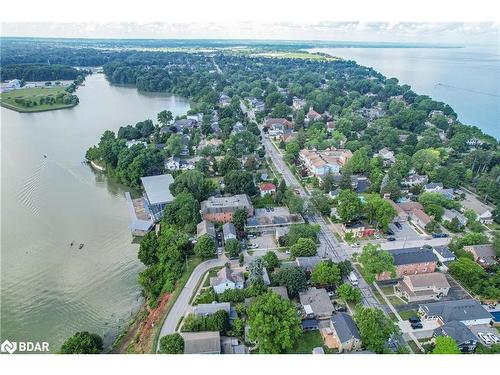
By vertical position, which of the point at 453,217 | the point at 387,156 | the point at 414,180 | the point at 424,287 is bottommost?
the point at 387,156

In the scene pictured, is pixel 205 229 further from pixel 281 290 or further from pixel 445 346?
pixel 445 346

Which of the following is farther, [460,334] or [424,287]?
[424,287]

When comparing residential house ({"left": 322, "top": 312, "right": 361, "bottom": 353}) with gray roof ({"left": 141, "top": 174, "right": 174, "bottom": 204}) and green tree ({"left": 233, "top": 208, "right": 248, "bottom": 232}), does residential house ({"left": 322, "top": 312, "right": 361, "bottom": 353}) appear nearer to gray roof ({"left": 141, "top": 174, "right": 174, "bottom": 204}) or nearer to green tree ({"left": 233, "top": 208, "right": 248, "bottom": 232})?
green tree ({"left": 233, "top": 208, "right": 248, "bottom": 232})

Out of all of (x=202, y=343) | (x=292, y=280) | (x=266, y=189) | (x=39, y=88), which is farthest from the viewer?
(x=39, y=88)

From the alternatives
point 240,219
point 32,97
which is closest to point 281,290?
point 240,219

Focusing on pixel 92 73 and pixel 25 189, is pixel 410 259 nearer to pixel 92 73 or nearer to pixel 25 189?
pixel 25 189

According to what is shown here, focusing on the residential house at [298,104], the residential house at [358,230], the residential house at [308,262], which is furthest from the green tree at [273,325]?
the residential house at [298,104]

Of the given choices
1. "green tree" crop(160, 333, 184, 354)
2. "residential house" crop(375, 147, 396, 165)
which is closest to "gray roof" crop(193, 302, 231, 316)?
"green tree" crop(160, 333, 184, 354)

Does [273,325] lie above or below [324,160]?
above

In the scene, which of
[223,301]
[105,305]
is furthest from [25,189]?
[223,301]
